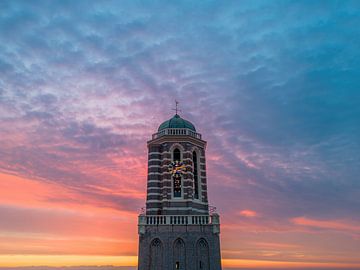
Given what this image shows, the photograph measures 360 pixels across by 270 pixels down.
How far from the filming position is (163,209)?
40.4m

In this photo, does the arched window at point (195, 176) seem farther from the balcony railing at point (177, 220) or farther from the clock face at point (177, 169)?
the balcony railing at point (177, 220)

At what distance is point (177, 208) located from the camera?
40.3 meters

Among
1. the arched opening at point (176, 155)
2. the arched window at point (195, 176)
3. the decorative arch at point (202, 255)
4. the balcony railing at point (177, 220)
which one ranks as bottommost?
the decorative arch at point (202, 255)

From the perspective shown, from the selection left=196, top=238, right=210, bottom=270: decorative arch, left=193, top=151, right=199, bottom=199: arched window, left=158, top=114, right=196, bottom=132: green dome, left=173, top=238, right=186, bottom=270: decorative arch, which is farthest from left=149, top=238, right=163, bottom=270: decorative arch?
left=158, top=114, right=196, bottom=132: green dome

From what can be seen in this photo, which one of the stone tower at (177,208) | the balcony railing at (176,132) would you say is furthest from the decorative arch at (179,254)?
the balcony railing at (176,132)

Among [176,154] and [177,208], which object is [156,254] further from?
[176,154]

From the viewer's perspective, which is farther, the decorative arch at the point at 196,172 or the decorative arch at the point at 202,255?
→ the decorative arch at the point at 196,172

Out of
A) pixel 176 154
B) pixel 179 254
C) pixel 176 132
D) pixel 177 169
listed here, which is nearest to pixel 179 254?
pixel 179 254

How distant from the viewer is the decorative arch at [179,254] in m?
36.5

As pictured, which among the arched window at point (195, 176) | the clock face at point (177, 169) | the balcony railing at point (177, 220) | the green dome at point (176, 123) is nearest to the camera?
the balcony railing at point (177, 220)

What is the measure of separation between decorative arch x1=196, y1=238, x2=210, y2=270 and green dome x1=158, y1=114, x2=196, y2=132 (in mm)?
15989

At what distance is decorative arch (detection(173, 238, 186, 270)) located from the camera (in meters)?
36.5

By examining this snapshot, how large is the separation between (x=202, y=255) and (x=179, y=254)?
270 centimetres

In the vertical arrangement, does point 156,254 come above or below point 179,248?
below
